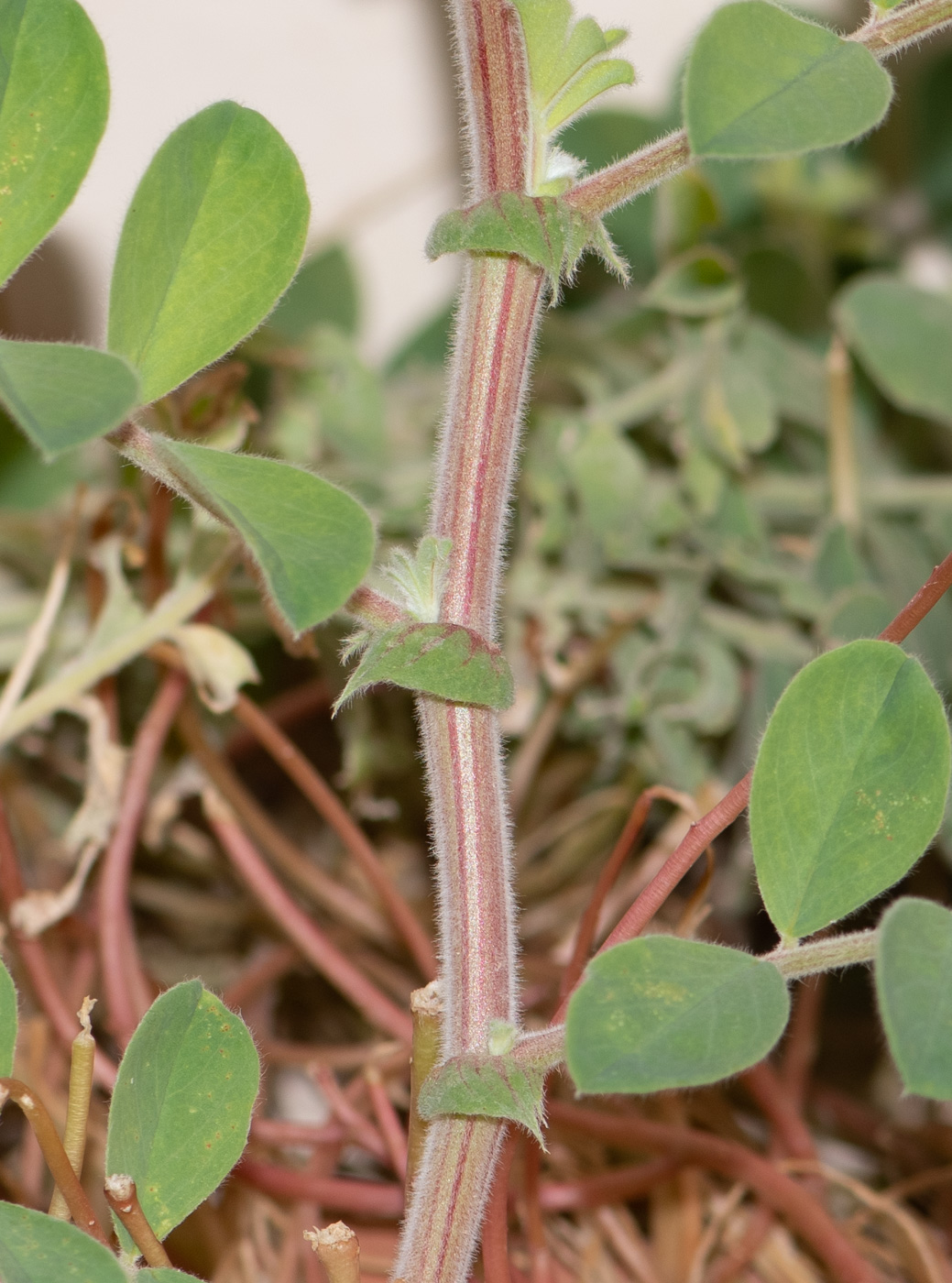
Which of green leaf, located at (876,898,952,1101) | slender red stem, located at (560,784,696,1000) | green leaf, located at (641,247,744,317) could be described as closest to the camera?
green leaf, located at (876,898,952,1101)

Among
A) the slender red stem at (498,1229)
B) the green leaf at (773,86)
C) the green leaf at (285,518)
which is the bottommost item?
the slender red stem at (498,1229)

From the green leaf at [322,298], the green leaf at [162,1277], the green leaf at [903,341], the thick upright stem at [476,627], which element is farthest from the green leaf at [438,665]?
the green leaf at [322,298]

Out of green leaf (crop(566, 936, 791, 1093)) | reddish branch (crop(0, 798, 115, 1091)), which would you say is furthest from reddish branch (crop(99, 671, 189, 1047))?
green leaf (crop(566, 936, 791, 1093))

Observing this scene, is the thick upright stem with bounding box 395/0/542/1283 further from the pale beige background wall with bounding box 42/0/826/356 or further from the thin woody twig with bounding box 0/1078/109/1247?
the pale beige background wall with bounding box 42/0/826/356

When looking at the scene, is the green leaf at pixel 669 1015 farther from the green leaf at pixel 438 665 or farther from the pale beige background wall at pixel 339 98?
the pale beige background wall at pixel 339 98

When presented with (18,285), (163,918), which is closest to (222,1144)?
(163,918)

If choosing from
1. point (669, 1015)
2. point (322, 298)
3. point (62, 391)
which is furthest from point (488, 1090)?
point (322, 298)
